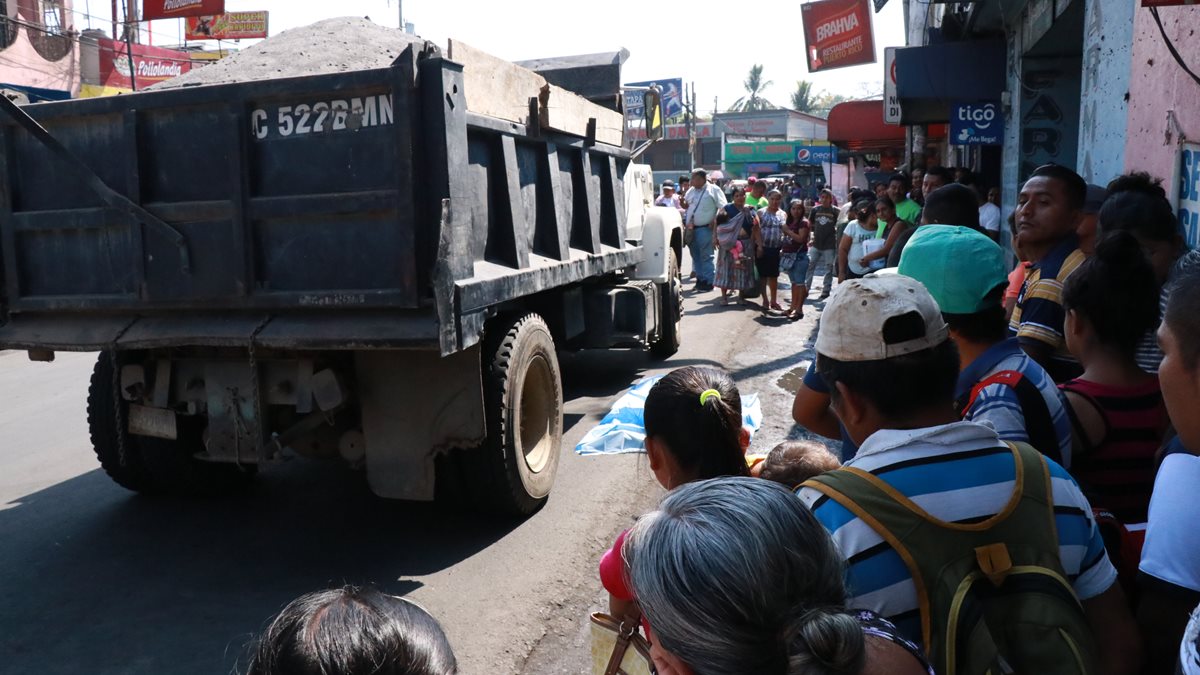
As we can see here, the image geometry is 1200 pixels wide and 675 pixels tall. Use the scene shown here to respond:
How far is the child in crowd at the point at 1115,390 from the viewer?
2.35m

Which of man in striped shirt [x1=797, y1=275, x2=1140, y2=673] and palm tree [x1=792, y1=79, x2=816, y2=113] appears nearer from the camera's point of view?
man in striped shirt [x1=797, y1=275, x2=1140, y2=673]

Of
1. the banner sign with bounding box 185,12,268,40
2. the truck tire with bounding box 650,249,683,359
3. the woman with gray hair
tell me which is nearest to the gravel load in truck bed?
the woman with gray hair

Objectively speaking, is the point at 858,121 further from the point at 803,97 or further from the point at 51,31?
the point at 803,97

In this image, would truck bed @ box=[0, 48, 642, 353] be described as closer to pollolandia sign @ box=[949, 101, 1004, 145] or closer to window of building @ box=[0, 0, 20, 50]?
pollolandia sign @ box=[949, 101, 1004, 145]

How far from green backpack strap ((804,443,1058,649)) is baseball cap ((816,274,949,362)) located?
0.26 meters

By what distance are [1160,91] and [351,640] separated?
512 cm

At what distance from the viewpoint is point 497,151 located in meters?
4.93

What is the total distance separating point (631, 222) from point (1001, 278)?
6.33 metres

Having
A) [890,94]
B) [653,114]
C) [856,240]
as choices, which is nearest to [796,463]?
[653,114]

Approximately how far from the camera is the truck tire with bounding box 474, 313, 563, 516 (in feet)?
15.6

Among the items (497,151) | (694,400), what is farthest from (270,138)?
(694,400)

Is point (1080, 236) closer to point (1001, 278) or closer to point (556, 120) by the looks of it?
point (1001, 278)

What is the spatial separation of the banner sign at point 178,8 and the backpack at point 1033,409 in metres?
24.8

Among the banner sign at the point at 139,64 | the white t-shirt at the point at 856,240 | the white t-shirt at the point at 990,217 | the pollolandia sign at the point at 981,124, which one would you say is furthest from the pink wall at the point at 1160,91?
the banner sign at the point at 139,64
